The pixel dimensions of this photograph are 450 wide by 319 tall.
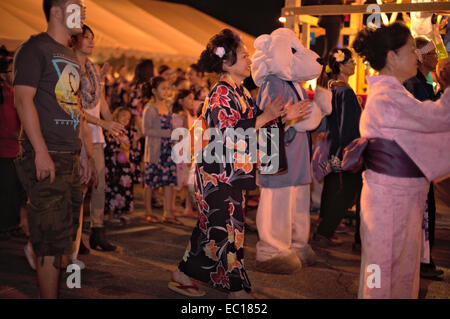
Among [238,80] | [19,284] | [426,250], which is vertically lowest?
[19,284]

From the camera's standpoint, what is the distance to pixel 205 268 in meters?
3.82

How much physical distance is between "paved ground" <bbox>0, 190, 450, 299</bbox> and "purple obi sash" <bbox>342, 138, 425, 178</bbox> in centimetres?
141

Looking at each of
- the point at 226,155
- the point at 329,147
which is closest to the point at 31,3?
the point at 329,147

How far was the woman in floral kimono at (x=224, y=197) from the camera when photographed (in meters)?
3.71

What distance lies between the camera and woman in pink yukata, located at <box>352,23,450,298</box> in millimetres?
2998

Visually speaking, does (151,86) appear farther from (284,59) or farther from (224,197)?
(224,197)

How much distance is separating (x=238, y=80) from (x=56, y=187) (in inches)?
61.0

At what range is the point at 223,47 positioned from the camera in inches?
154

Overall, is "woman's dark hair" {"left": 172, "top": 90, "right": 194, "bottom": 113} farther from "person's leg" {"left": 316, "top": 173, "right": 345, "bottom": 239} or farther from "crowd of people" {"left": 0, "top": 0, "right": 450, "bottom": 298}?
"person's leg" {"left": 316, "top": 173, "right": 345, "bottom": 239}

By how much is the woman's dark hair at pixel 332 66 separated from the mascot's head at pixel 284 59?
2.25ft

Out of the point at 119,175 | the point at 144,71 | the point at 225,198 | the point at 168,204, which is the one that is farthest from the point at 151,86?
the point at 225,198

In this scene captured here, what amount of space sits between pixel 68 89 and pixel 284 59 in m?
2.11

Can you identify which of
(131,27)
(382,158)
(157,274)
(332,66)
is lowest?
(157,274)

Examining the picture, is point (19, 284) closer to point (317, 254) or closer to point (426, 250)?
point (317, 254)
